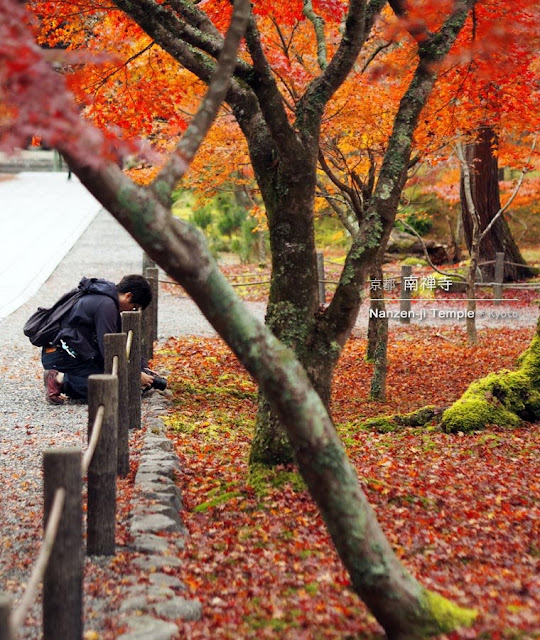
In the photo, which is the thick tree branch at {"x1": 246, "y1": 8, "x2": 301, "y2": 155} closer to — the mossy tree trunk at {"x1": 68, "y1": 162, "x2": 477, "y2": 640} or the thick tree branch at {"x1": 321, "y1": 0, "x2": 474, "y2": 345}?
the thick tree branch at {"x1": 321, "y1": 0, "x2": 474, "y2": 345}

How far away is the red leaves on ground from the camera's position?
370 centimetres

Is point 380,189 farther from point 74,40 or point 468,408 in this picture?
point 74,40

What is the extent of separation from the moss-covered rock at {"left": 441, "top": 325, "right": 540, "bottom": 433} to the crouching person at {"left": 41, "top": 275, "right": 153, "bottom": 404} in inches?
131

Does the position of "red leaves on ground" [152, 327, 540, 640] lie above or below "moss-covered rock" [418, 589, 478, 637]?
below

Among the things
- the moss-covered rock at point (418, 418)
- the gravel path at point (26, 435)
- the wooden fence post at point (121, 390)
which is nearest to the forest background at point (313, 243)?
the moss-covered rock at point (418, 418)

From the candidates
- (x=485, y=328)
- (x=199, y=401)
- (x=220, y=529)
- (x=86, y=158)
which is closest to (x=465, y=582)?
(x=220, y=529)

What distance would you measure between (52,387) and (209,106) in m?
5.21

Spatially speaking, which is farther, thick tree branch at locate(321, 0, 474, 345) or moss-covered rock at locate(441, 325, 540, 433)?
moss-covered rock at locate(441, 325, 540, 433)

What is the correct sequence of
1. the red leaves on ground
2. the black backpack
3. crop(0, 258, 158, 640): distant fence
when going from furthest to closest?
the black backpack < the red leaves on ground < crop(0, 258, 158, 640): distant fence

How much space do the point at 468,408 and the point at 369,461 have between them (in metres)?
1.72

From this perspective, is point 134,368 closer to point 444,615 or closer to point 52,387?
point 52,387

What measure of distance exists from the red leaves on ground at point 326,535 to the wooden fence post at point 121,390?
50cm

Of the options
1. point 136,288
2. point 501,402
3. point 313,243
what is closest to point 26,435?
point 136,288

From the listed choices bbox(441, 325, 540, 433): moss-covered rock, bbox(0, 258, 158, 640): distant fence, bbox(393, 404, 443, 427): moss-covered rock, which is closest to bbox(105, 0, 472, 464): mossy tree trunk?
bbox(0, 258, 158, 640): distant fence
